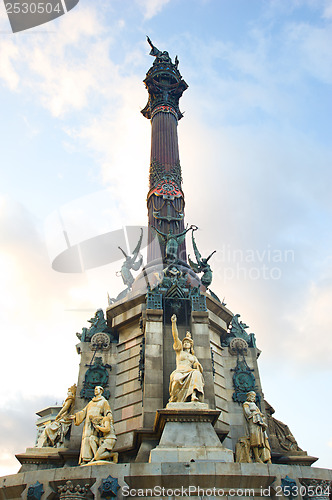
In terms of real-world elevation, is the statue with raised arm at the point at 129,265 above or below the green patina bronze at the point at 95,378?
above

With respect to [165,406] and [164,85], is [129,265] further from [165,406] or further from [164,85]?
[164,85]

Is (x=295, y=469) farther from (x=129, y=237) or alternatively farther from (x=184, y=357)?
(x=129, y=237)

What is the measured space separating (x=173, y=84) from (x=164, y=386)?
24.0 m

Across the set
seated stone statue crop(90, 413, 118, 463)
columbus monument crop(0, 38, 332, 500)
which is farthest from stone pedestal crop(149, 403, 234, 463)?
seated stone statue crop(90, 413, 118, 463)

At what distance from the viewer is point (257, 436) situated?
1526 centimetres

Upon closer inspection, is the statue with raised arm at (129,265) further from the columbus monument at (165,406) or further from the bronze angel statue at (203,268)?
the bronze angel statue at (203,268)

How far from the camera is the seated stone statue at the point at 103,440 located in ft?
44.0

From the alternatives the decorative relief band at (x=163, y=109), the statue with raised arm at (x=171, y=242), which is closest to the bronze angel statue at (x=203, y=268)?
the statue with raised arm at (x=171, y=242)

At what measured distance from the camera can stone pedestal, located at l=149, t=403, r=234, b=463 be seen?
12.8m

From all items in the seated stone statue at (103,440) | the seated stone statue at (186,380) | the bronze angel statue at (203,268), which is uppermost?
the bronze angel statue at (203,268)

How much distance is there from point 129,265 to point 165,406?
32.6ft

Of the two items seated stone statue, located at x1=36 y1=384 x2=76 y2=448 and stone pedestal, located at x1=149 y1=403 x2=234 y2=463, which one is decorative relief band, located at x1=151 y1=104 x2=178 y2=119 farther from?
stone pedestal, located at x1=149 y1=403 x2=234 y2=463

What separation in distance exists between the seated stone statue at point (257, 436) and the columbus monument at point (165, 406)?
4cm

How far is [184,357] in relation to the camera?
15.8 metres
